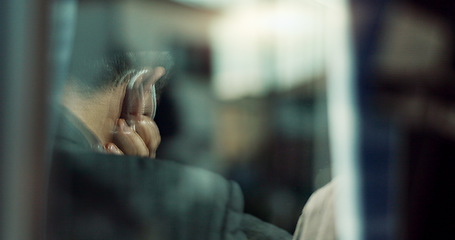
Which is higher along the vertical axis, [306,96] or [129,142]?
[306,96]

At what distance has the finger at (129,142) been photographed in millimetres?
999

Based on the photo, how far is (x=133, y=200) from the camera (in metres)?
0.96

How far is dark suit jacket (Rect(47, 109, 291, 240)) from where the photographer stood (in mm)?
957

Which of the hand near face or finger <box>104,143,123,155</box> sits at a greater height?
the hand near face

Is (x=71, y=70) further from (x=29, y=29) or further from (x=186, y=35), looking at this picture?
(x=186, y=35)

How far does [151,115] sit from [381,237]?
1.79ft

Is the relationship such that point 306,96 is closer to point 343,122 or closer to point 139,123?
point 343,122

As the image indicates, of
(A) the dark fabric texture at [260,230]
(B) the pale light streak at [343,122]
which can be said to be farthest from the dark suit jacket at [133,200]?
(B) the pale light streak at [343,122]

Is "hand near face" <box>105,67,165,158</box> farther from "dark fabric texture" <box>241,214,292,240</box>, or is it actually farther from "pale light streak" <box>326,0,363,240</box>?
"pale light streak" <box>326,0,363,240</box>

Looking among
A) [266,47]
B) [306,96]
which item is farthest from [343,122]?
→ [266,47]

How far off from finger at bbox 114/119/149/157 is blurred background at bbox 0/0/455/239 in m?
0.04

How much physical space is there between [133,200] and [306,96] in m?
0.42

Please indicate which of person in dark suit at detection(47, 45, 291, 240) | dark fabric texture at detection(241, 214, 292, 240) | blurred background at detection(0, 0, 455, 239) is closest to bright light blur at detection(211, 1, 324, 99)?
blurred background at detection(0, 0, 455, 239)

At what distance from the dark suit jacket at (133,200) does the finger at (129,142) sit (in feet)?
0.08
